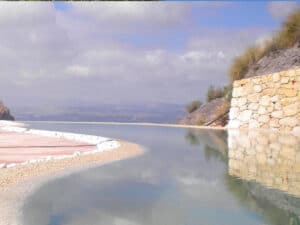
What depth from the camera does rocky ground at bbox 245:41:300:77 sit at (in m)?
15.9

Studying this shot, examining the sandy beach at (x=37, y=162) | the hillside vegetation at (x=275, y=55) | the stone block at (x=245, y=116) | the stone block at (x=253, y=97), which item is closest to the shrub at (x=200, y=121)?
the hillside vegetation at (x=275, y=55)

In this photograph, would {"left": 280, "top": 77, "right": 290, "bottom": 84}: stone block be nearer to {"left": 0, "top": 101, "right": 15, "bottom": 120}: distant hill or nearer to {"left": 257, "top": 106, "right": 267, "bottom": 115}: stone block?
{"left": 257, "top": 106, "right": 267, "bottom": 115}: stone block

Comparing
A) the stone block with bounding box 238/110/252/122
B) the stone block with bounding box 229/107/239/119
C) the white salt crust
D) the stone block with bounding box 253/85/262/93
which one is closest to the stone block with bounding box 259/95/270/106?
Result: the stone block with bounding box 253/85/262/93

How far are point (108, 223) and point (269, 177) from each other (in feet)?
10.3

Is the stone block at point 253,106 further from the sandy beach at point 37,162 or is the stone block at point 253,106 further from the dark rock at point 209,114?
the sandy beach at point 37,162

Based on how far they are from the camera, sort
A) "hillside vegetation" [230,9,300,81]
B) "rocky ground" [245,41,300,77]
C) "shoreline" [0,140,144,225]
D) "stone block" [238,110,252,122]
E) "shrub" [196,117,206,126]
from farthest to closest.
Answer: "shrub" [196,117,206,126] → "hillside vegetation" [230,9,300,81] → "rocky ground" [245,41,300,77] → "stone block" [238,110,252,122] → "shoreline" [0,140,144,225]

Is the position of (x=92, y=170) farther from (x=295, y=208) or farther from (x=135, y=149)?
(x=295, y=208)

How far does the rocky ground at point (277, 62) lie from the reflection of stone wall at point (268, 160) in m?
4.47

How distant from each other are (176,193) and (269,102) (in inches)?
387

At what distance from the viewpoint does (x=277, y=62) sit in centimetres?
1664

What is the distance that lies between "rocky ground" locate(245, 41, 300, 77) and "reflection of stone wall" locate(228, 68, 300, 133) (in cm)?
154

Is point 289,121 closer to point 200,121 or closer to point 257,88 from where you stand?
point 257,88

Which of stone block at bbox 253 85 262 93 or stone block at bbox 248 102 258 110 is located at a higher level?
stone block at bbox 253 85 262 93

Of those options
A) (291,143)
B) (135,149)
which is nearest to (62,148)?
(135,149)
